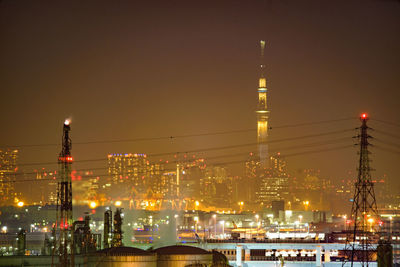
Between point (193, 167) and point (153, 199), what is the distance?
41.9 meters

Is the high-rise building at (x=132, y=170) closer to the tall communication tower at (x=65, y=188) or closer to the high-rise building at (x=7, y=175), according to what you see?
the high-rise building at (x=7, y=175)

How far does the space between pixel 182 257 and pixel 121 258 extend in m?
3.70

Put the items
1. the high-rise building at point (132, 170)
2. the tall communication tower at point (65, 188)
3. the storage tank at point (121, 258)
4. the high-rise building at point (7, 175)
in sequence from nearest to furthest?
1. the tall communication tower at point (65, 188)
2. the storage tank at point (121, 258)
3. the high-rise building at point (7, 175)
4. the high-rise building at point (132, 170)

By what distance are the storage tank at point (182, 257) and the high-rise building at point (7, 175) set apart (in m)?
49.9

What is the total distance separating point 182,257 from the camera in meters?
38.3

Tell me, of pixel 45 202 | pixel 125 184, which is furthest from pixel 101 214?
pixel 125 184

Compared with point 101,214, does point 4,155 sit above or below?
above

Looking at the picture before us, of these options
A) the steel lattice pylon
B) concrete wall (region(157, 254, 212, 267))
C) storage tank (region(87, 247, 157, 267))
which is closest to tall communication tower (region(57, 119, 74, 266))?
the steel lattice pylon

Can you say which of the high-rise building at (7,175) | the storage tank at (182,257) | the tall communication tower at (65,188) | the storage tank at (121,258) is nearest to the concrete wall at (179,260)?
the storage tank at (182,257)

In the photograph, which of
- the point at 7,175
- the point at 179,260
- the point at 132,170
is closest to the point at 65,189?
the point at 179,260

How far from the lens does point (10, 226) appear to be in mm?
75438

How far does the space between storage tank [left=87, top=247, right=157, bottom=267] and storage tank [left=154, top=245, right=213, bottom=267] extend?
154cm

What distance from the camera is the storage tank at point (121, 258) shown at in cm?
3562

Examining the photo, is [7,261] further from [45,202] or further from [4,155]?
[4,155]
